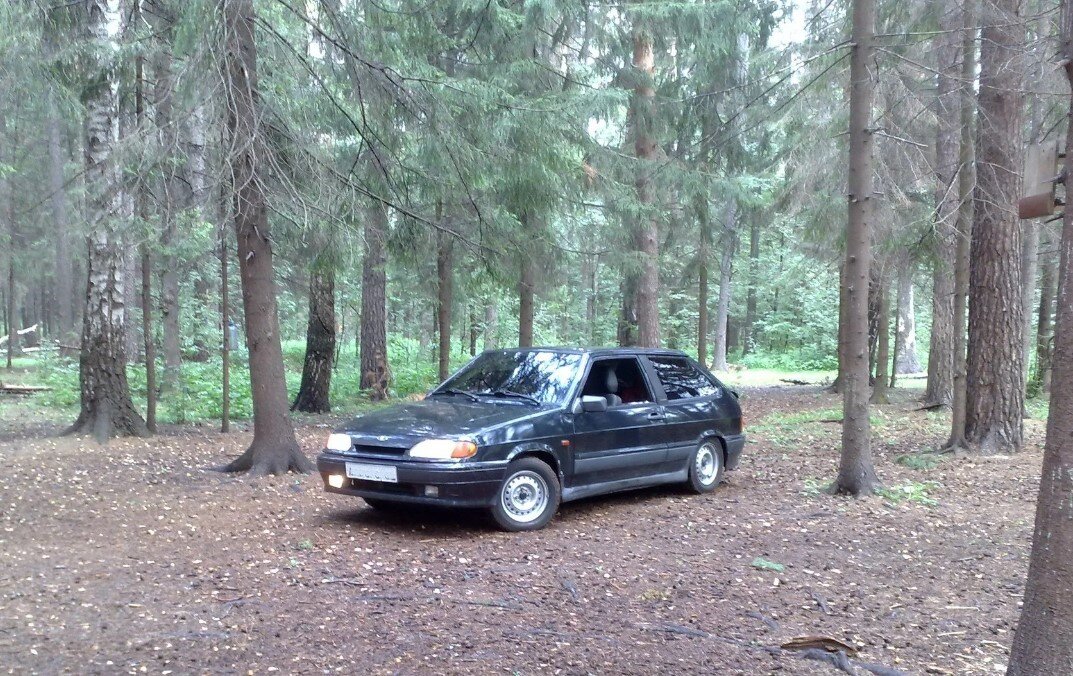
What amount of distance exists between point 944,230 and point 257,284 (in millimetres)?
10878

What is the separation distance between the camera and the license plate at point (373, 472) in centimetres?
708

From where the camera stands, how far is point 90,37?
11617mm

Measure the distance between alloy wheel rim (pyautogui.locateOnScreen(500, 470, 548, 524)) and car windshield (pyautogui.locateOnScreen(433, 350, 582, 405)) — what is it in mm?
767

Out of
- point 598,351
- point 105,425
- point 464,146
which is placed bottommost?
point 105,425

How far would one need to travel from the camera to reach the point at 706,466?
951 centimetres

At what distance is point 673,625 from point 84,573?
13.6 ft

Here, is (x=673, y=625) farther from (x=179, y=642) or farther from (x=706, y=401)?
(x=706, y=401)

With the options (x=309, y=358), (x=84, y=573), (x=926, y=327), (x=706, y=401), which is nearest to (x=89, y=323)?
(x=309, y=358)

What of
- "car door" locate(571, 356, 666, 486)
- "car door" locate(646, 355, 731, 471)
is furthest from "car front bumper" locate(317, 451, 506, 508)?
"car door" locate(646, 355, 731, 471)

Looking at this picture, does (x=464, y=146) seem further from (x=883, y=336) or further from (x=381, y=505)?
(x=883, y=336)

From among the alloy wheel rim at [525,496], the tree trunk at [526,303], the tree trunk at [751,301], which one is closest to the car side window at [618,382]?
the alloy wheel rim at [525,496]

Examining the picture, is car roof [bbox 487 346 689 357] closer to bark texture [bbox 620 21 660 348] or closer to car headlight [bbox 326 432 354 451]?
car headlight [bbox 326 432 354 451]

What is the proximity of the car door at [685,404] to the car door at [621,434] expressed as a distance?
0.19m

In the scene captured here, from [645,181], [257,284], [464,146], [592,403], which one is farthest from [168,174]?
[645,181]
